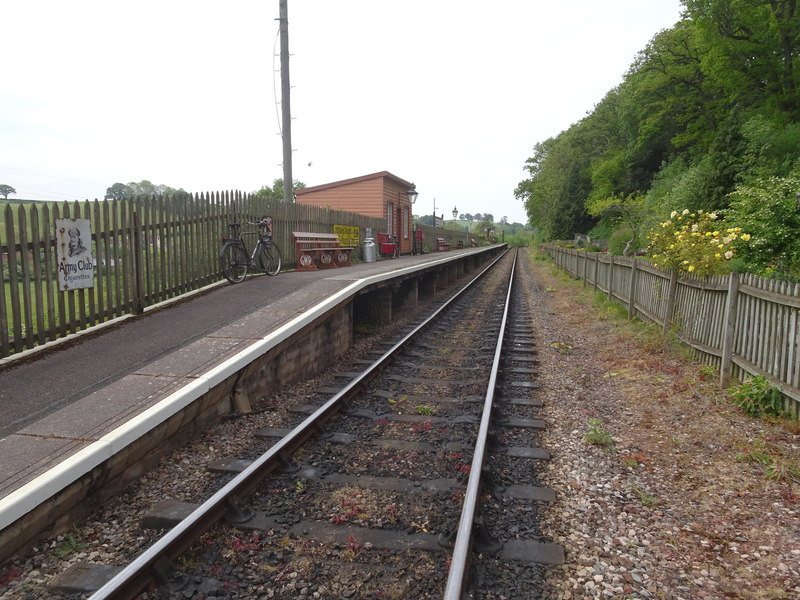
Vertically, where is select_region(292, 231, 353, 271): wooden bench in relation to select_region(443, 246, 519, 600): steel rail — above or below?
above

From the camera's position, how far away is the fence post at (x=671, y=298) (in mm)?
7449

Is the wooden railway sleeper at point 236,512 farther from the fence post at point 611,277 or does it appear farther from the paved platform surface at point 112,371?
the fence post at point 611,277

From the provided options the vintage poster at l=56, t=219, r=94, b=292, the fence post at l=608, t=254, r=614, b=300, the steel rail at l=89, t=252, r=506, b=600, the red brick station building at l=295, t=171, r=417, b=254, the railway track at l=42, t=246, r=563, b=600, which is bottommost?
the railway track at l=42, t=246, r=563, b=600

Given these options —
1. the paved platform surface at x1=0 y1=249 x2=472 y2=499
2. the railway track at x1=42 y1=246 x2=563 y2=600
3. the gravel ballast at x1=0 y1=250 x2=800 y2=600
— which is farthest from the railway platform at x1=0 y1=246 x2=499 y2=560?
the railway track at x1=42 y1=246 x2=563 y2=600

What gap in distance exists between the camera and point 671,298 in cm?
748

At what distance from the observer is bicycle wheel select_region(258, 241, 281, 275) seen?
10.6 m

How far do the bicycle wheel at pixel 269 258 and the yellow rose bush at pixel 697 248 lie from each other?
7.23 metres

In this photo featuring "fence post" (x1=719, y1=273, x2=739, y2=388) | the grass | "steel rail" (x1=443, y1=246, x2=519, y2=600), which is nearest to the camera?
"steel rail" (x1=443, y1=246, x2=519, y2=600)

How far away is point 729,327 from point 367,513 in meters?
4.50

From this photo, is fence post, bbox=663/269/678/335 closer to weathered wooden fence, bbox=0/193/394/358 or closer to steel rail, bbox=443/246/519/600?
steel rail, bbox=443/246/519/600

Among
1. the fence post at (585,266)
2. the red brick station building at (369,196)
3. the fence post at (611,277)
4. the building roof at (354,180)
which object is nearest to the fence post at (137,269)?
the fence post at (611,277)

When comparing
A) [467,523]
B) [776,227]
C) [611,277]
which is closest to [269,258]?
[611,277]

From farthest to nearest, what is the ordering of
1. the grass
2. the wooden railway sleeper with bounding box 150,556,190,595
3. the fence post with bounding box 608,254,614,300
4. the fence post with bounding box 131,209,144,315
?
the fence post with bounding box 608,254,614,300 < the fence post with bounding box 131,209,144,315 < the grass < the wooden railway sleeper with bounding box 150,556,190,595

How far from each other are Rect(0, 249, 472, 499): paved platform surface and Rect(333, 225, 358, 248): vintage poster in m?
9.07
